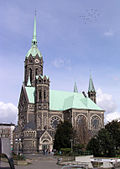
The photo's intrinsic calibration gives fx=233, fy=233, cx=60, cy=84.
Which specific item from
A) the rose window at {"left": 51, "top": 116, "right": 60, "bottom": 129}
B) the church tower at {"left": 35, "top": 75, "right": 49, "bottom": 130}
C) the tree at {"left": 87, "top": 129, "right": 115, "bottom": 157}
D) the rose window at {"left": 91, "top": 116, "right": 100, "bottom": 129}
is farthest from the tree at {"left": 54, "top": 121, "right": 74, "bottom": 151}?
the tree at {"left": 87, "top": 129, "right": 115, "bottom": 157}

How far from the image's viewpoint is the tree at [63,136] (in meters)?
62.8

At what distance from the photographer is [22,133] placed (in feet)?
220

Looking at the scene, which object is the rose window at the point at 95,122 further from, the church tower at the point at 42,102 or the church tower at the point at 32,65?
the church tower at the point at 32,65

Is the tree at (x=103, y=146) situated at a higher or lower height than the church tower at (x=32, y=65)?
lower

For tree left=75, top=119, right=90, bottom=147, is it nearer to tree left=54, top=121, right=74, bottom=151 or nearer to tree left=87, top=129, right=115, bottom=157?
tree left=54, top=121, right=74, bottom=151

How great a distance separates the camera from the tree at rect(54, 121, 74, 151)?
2474 inches

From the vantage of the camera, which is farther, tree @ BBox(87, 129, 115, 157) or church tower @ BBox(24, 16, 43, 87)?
church tower @ BBox(24, 16, 43, 87)

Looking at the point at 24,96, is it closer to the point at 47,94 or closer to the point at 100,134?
the point at 47,94

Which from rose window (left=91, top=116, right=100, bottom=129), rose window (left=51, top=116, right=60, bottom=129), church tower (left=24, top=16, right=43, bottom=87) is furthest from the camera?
church tower (left=24, top=16, right=43, bottom=87)

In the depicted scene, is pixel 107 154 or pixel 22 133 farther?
pixel 22 133

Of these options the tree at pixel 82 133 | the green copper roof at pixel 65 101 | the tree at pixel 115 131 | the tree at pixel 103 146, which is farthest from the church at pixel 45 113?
the tree at pixel 103 146

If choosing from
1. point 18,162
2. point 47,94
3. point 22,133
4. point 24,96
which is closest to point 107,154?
point 18,162

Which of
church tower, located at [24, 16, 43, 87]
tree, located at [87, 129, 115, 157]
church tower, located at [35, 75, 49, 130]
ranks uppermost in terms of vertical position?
church tower, located at [24, 16, 43, 87]

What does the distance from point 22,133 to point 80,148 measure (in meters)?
17.7
